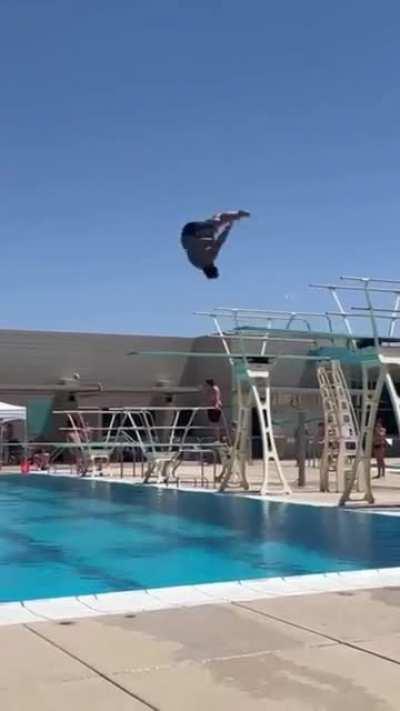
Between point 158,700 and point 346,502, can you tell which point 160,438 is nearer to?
point 346,502

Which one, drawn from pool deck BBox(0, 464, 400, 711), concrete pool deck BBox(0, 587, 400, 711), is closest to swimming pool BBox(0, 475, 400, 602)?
pool deck BBox(0, 464, 400, 711)

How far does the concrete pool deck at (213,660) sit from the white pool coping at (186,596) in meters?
0.24

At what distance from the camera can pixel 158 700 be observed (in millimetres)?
4566

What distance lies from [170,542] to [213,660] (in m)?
6.12

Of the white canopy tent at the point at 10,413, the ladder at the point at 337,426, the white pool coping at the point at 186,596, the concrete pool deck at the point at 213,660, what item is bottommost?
the concrete pool deck at the point at 213,660

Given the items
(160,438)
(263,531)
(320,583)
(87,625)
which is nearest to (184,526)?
(263,531)

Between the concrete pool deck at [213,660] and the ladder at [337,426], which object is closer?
the concrete pool deck at [213,660]

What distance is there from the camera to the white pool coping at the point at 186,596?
264 inches

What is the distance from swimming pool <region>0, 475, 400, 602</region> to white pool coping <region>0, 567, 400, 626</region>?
1.96ft

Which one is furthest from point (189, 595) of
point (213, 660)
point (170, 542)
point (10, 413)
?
point (10, 413)

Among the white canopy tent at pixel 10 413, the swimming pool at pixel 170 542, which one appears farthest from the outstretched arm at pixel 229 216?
the white canopy tent at pixel 10 413

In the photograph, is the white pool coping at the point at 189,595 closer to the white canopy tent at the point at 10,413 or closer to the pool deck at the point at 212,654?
the pool deck at the point at 212,654

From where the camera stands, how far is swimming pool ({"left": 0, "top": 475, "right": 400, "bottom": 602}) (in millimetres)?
8820

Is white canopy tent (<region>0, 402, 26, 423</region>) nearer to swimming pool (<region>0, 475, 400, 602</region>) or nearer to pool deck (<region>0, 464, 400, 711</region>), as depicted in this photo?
swimming pool (<region>0, 475, 400, 602</region>)
